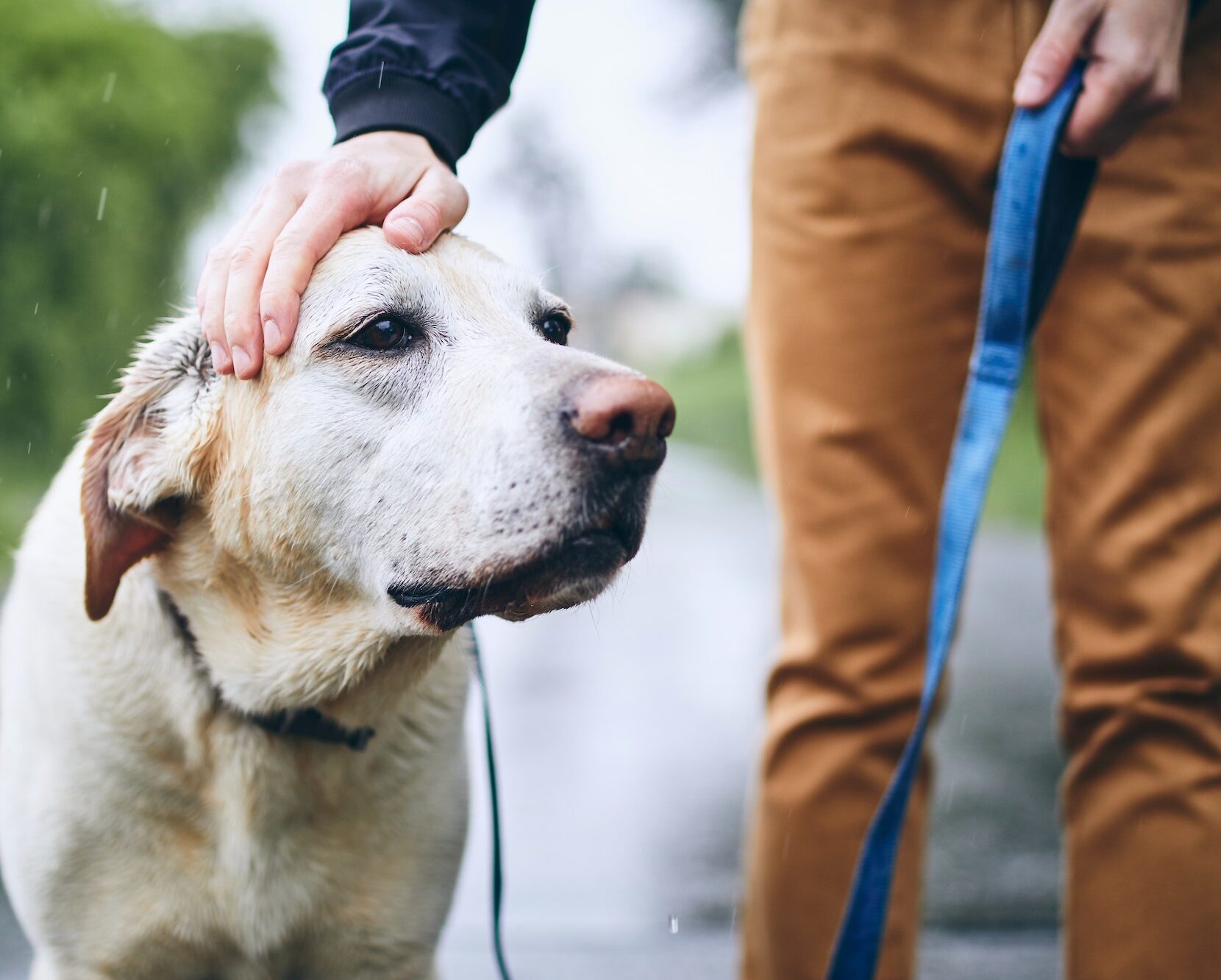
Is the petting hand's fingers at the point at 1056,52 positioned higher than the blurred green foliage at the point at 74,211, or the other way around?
the petting hand's fingers at the point at 1056,52

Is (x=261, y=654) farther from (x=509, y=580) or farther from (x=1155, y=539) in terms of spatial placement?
(x=1155, y=539)

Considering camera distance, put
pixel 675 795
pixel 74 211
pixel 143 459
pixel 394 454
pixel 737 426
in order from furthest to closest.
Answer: pixel 737 426
pixel 74 211
pixel 675 795
pixel 143 459
pixel 394 454

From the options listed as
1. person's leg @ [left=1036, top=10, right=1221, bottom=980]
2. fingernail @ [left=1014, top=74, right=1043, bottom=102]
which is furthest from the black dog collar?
fingernail @ [left=1014, top=74, right=1043, bottom=102]

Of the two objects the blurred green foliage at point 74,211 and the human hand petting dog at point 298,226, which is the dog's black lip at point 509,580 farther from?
the blurred green foliage at point 74,211

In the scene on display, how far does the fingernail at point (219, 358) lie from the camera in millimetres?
1854

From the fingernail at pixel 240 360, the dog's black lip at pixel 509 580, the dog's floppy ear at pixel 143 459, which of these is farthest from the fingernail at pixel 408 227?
the dog's black lip at pixel 509 580

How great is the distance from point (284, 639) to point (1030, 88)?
1494mm

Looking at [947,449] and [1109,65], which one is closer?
[1109,65]

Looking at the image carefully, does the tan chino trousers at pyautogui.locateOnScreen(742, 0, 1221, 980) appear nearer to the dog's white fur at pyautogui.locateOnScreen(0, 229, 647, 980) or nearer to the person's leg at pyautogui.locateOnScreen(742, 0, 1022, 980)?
the person's leg at pyautogui.locateOnScreen(742, 0, 1022, 980)

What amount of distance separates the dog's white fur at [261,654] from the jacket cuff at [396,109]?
18cm

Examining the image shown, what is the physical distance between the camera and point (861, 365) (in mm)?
2035

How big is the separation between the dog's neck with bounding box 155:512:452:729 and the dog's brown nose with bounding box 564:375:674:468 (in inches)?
19.2

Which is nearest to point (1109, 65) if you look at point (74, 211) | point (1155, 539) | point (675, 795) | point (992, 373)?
point (992, 373)

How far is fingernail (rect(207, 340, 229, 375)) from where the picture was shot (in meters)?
1.85
